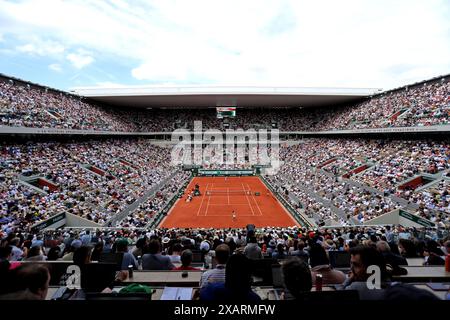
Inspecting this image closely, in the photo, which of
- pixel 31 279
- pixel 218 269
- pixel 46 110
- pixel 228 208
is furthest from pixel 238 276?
pixel 46 110

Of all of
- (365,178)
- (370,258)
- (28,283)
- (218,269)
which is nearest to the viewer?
(28,283)

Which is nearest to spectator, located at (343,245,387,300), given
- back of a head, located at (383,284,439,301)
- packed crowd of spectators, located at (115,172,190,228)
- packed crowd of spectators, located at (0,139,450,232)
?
back of a head, located at (383,284,439,301)

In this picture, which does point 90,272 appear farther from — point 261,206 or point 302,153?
point 302,153

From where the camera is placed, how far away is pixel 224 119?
56781 mm

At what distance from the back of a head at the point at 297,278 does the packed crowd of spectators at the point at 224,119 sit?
2816 cm

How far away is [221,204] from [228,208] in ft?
5.05

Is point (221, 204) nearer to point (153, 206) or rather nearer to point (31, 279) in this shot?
point (153, 206)

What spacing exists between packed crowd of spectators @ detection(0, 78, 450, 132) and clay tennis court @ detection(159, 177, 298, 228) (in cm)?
1661

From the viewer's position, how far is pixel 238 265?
2.33 metres

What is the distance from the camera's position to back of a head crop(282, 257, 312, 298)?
2.26 metres

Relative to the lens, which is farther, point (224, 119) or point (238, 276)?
point (224, 119)

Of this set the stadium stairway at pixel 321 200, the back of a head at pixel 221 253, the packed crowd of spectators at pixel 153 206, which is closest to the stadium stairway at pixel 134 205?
the packed crowd of spectators at pixel 153 206

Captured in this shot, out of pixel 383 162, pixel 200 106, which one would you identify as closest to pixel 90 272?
pixel 383 162

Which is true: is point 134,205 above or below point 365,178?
below
